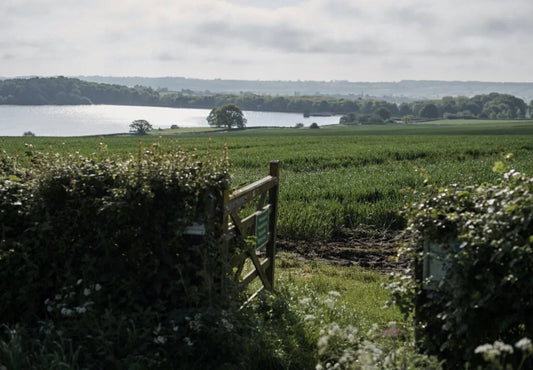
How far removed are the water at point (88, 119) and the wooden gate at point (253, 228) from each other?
311ft

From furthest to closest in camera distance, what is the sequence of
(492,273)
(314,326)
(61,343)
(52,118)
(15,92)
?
1. (15,92)
2. (52,118)
3. (314,326)
4. (61,343)
5. (492,273)

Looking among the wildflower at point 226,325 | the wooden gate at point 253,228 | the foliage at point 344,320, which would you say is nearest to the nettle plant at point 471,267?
the foliage at point 344,320

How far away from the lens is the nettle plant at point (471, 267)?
4109 millimetres

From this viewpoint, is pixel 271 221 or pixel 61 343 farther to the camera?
pixel 271 221

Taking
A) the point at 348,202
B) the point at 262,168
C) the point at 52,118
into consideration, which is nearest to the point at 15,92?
the point at 52,118

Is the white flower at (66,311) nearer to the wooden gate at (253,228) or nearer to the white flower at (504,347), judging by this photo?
the wooden gate at (253,228)

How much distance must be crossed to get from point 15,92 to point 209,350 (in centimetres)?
18387

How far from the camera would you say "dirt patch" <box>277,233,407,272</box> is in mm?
10714

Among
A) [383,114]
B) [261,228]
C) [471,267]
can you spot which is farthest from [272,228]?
[383,114]

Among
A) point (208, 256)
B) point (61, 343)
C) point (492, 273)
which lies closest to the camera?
point (492, 273)

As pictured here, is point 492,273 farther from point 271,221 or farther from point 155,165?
point 271,221

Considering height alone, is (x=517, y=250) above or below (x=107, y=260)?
above

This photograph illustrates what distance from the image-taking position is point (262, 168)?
90.9 ft

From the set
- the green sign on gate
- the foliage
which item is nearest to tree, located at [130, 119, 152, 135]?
the foliage
